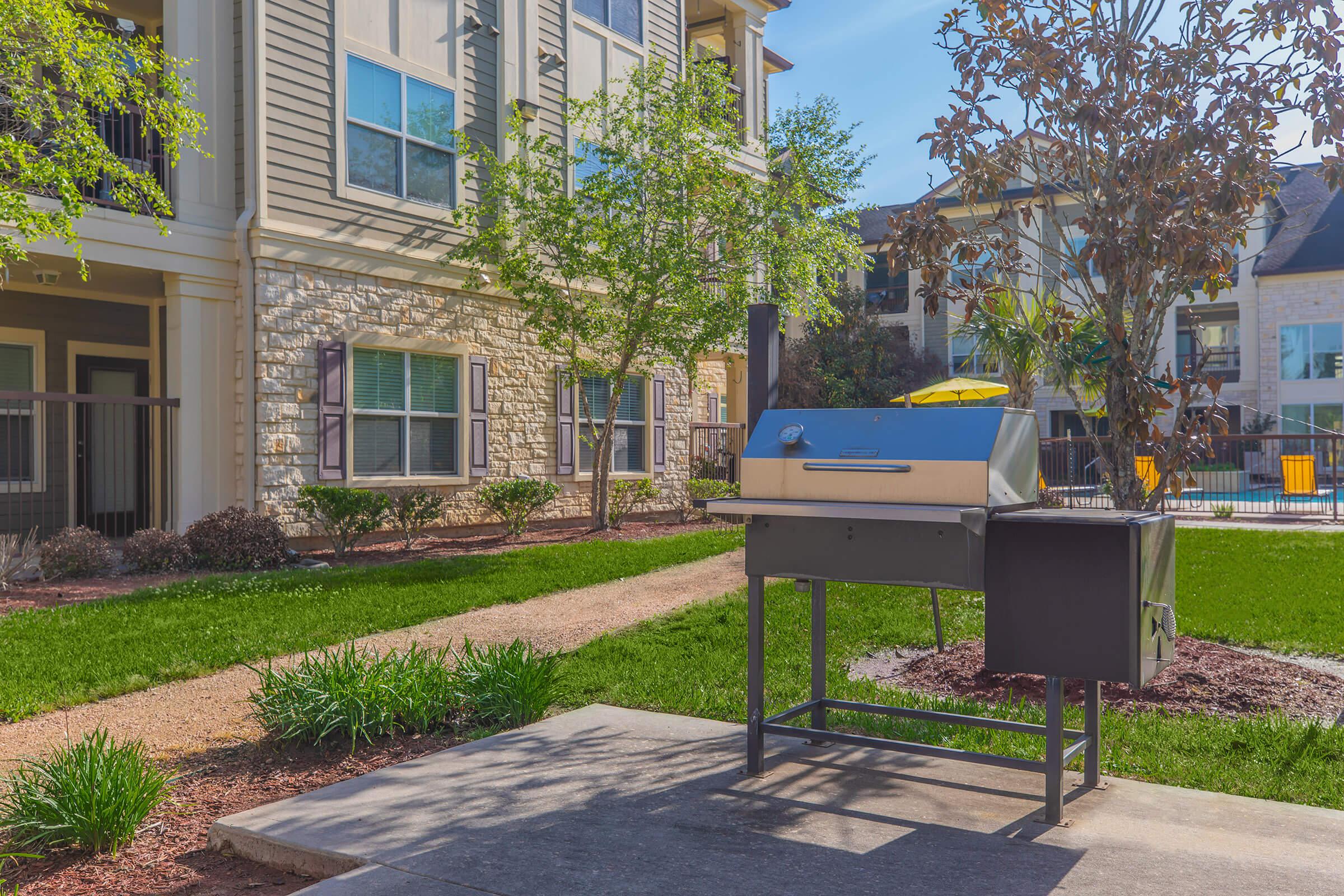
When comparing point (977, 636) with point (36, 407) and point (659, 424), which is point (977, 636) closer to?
point (659, 424)

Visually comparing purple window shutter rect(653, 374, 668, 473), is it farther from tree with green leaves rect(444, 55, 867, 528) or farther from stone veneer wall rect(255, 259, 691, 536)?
tree with green leaves rect(444, 55, 867, 528)

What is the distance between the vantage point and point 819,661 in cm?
470

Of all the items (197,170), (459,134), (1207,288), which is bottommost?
(1207,288)

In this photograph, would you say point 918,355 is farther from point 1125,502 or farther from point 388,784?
point 388,784

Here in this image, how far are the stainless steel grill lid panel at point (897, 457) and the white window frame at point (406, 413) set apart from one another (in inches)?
369

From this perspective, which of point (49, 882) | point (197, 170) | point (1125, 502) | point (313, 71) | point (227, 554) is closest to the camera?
point (49, 882)

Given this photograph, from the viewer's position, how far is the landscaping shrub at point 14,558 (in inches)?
376

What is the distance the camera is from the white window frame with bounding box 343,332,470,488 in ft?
41.4

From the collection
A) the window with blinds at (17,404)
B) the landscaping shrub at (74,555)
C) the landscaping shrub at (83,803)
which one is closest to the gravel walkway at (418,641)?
the landscaping shrub at (83,803)

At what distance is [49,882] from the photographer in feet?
11.1

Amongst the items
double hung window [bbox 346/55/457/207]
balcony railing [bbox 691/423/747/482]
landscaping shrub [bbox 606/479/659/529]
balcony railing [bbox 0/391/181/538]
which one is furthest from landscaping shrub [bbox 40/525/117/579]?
balcony railing [bbox 691/423/747/482]

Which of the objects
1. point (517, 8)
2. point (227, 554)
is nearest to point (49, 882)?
point (227, 554)

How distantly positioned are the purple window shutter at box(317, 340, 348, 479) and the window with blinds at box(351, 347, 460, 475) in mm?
348

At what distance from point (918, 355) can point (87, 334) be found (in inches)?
1014
